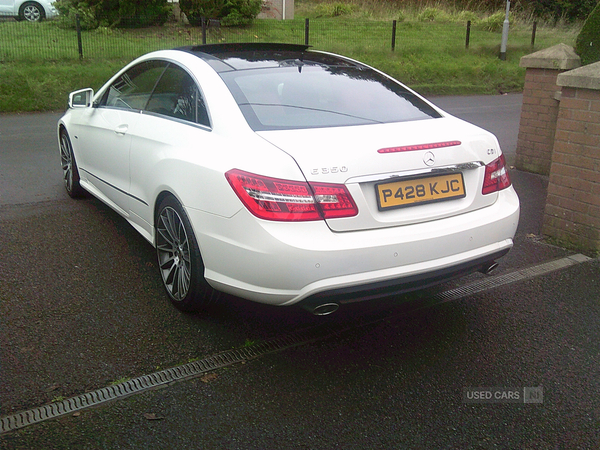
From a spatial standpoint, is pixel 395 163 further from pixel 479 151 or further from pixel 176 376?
pixel 176 376

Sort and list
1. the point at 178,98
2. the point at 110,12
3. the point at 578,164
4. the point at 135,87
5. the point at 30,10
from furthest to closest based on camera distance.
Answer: the point at 30,10
the point at 110,12
the point at 578,164
the point at 135,87
the point at 178,98

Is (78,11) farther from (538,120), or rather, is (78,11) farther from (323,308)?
(323,308)

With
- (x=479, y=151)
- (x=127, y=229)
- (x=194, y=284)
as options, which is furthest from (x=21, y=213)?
(x=479, y=151)

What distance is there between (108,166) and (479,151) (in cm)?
279

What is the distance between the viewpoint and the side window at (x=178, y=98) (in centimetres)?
372

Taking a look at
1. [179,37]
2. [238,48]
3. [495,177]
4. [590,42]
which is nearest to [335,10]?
[179,37]

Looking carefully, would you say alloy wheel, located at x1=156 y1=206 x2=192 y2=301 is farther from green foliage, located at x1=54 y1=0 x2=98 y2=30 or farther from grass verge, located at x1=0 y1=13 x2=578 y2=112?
green foliage, located at x1=54 y1=0 x2=98 y2=30

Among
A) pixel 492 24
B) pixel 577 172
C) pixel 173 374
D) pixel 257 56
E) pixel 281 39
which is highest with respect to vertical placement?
pixel 492 24

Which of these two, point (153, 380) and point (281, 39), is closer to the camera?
point (153, 380)

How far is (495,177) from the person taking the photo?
138 inches

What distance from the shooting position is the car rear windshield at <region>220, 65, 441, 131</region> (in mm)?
3488

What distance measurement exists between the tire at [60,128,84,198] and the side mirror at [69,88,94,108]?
0.50 metres

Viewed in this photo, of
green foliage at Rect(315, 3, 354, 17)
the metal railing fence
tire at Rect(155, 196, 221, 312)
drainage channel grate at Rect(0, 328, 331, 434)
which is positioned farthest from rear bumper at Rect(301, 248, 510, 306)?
green foliage at Rect(315, 3, 354, 17)

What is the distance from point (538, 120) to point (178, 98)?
194 inches
